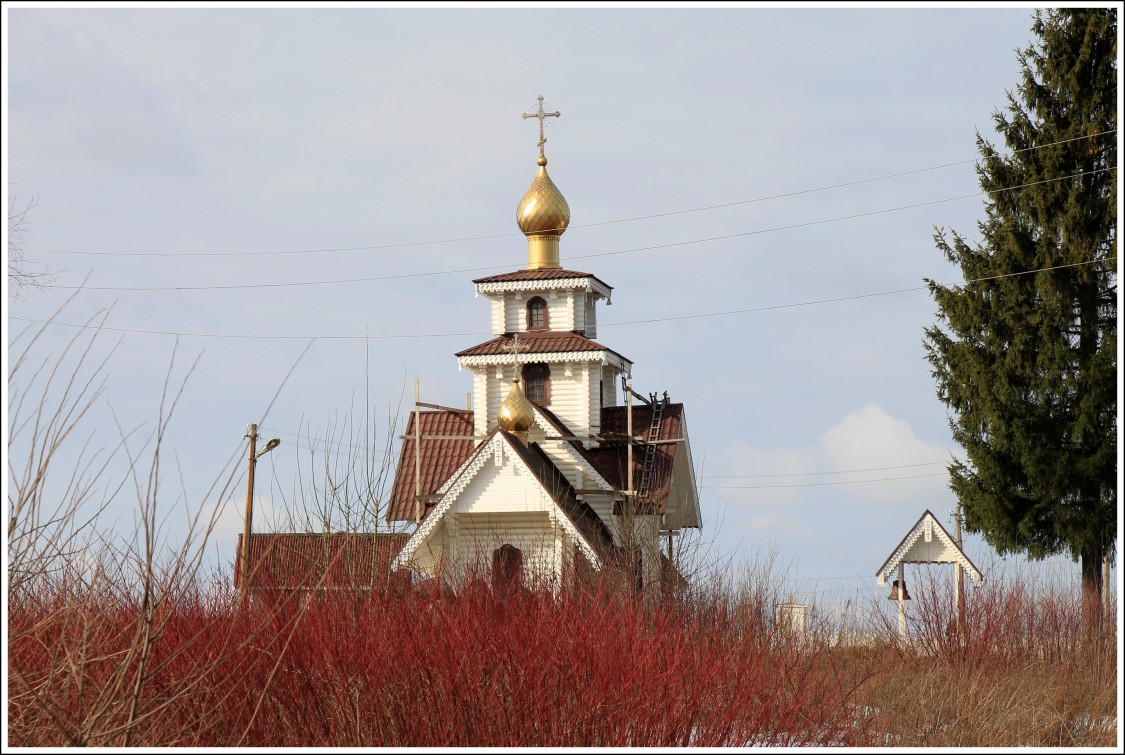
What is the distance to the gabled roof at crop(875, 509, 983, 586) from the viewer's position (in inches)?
923

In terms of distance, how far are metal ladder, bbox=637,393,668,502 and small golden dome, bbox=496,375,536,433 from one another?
3064 mm

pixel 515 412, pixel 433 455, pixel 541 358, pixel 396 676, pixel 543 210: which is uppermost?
pixel 543 210

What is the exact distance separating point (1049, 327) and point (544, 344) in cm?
1293

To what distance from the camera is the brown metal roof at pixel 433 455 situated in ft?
104

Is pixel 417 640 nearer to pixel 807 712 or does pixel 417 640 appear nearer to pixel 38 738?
pixel 38 738

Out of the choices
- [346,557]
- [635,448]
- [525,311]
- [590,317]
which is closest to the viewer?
[346,557]

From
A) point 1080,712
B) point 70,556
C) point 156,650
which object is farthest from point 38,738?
point 1080,712

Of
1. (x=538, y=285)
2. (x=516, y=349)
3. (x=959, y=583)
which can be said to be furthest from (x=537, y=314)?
(x=959, y=583)

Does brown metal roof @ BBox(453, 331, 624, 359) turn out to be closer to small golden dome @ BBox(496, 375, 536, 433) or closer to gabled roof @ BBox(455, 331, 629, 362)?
gabled roof @ BBox(455, 331, 629, 362)

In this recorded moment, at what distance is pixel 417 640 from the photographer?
937 cm

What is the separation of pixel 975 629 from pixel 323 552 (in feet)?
28.2

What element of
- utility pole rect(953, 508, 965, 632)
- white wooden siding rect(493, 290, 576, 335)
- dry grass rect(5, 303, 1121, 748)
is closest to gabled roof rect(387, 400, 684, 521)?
white wooden siding rect(493, 290, 576, 335)

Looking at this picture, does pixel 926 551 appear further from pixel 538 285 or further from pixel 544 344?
pixel 538 285

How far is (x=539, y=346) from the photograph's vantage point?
32.2 meters
